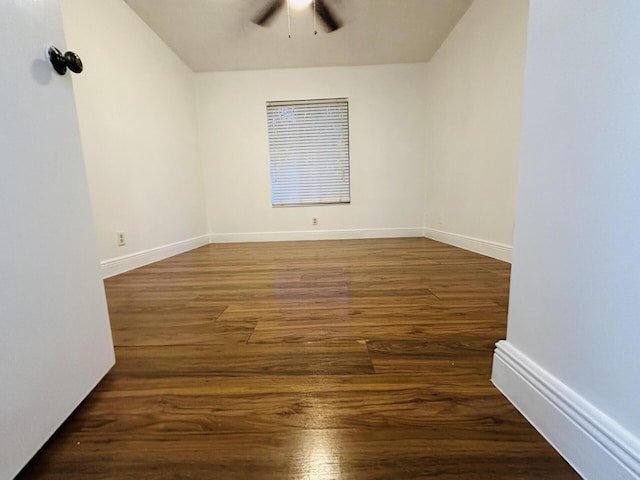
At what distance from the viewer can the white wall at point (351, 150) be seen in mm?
3328

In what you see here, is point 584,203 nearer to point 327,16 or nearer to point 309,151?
point 327,16

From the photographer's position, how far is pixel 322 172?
3.54 meters

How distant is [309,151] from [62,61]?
3.01 metres

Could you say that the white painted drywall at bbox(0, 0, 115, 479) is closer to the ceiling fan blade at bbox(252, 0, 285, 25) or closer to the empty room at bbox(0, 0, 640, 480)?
the empty room at bbox(0, 0, 640, 480)

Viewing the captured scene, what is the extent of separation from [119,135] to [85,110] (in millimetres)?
300

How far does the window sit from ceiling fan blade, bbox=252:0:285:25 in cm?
91

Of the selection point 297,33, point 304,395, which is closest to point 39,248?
point 304,395

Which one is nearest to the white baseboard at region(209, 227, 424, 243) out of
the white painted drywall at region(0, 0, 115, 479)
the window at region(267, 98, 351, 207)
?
the window at region(267, 98, 351, 207)

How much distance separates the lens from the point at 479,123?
7.60 feet

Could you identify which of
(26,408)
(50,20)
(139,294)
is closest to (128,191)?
(139,294)

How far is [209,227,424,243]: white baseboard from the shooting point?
11.8 feet

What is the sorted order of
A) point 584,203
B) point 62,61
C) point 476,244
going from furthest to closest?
1. point 476,244
2. point 62,61
3. point 584,203

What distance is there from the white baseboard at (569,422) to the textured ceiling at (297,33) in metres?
3.04

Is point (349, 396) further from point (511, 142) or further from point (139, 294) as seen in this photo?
point (511, 142)
